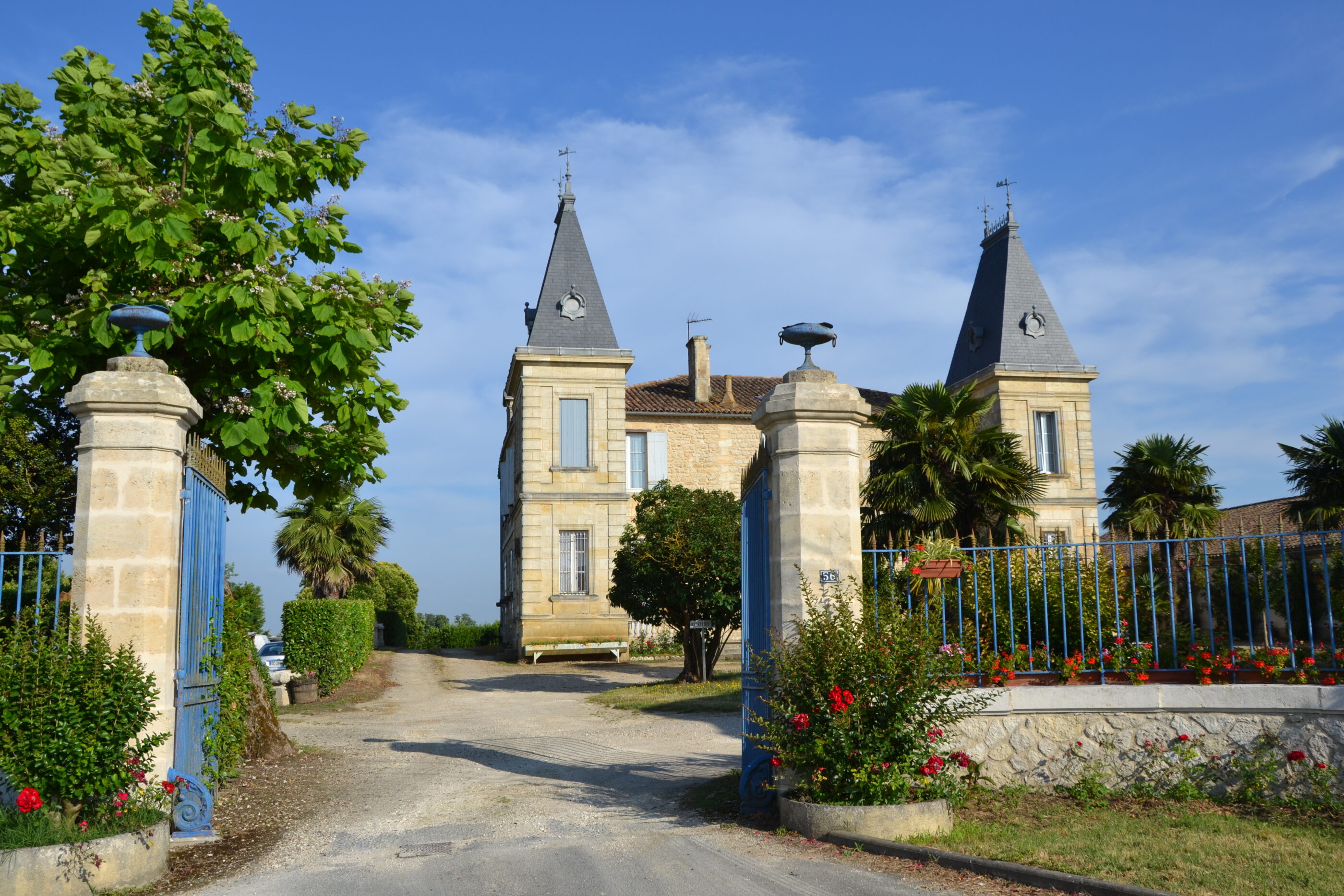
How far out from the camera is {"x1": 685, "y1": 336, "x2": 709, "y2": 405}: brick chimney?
98.9 ft

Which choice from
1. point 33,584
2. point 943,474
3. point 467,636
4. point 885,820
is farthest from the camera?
point 467,636

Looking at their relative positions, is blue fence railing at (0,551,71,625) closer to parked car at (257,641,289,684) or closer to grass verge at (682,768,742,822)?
grass verge at (682,768,742,822)

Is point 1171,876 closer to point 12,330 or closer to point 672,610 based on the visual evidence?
point 12,330

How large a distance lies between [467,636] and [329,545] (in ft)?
39.7

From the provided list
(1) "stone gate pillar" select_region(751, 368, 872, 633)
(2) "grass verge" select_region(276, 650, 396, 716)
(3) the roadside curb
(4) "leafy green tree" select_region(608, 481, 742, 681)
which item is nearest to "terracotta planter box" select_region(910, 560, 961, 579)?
(1) "stone gate pillar" select_region(751, 368, 872, 633)

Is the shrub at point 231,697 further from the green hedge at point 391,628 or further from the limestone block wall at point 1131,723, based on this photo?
the green hedge at point 391,628

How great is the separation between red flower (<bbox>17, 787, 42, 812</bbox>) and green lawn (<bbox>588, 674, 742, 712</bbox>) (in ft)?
31.6

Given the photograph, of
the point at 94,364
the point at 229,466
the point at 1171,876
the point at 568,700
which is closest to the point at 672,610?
the point at 568,700

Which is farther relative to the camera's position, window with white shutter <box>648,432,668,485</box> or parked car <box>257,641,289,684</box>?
window with white shutter <box>648,432,668,485</box>

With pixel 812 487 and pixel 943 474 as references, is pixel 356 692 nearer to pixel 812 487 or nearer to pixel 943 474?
pixel 943 474

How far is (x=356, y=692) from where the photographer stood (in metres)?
18.8

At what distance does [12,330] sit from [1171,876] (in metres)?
9.15

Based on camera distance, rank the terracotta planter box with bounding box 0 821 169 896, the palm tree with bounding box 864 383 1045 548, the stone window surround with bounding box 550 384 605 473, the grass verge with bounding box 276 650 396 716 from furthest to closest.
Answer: the stone window surround with bounding box 550 384 605 473 < the grass verge with bounding box 276 650 396 716 < the palm tree with bounding box 864 383 1045 548 < the terracotta planter box with bounding box 0 821 169 896

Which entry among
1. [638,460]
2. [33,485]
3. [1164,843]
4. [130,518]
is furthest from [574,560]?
[1164,843]
